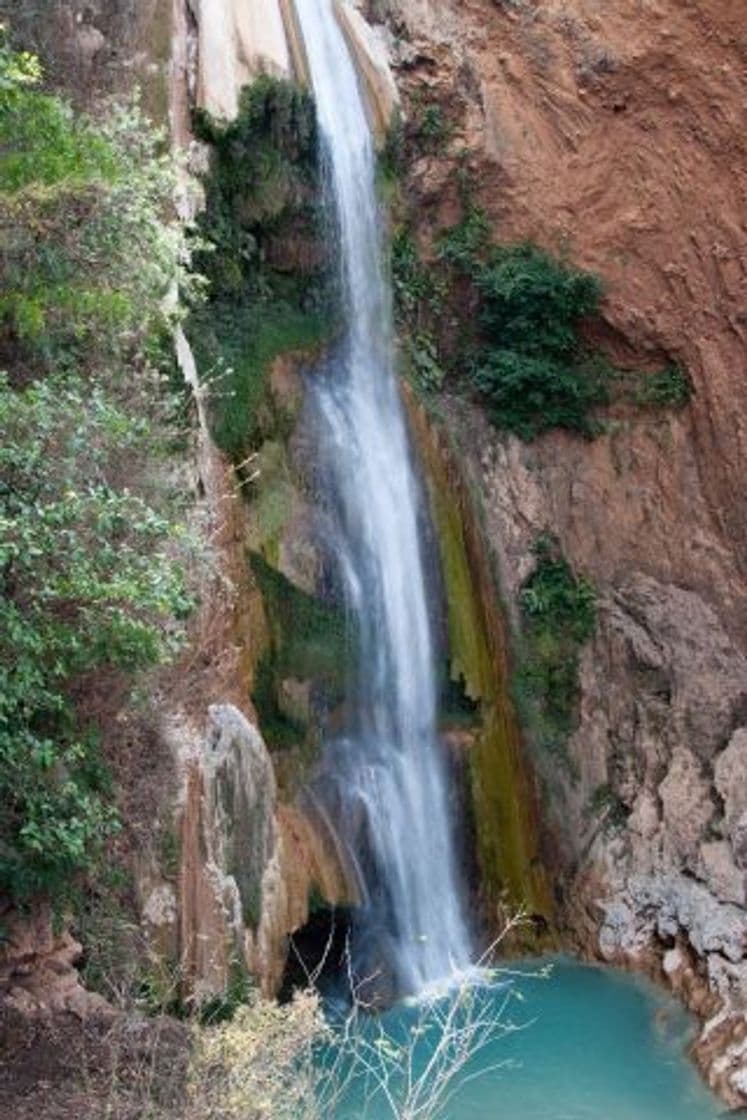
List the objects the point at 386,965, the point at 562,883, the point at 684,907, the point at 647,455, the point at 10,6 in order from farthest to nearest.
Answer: the point at 647,455
the point at 562,883
the point at 684,907
the point at 386,965
the point at 10,6

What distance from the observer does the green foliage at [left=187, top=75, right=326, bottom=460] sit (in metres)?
12.6

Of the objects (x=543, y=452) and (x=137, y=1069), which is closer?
(x=137, y=1069)

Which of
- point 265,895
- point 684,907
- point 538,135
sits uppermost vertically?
point 538,135

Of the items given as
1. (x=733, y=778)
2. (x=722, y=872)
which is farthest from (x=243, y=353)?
(x=722, y=872)

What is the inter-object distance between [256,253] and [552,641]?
4992 millimetres

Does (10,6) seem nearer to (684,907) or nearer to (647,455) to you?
(647,455)

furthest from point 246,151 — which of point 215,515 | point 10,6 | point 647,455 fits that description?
point 647,455

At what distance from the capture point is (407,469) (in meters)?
14.1

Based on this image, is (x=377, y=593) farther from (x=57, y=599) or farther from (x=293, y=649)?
(x=57, y=599)

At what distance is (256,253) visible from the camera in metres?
13.5

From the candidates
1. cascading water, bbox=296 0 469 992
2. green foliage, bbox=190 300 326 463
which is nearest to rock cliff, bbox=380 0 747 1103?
cascading water, bbox=296 0 469 992

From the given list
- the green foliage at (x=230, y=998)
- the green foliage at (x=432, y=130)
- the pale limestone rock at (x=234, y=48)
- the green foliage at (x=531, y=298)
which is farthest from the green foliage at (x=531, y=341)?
the green foliage at (x=230, y=998)

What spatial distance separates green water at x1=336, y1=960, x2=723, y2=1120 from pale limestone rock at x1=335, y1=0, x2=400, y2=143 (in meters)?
8.90

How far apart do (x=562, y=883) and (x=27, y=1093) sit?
773 cm
